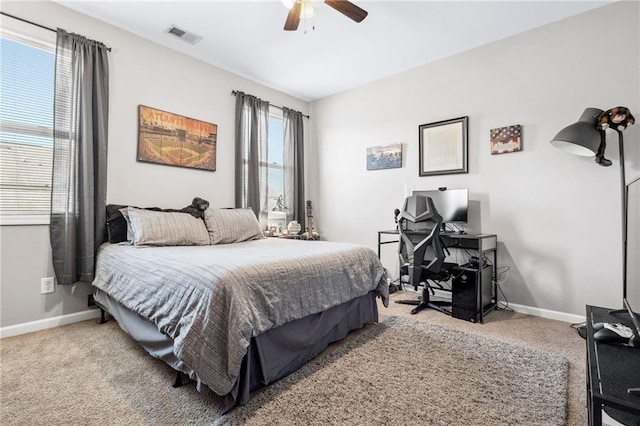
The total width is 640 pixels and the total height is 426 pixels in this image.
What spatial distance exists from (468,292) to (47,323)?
3.63 m

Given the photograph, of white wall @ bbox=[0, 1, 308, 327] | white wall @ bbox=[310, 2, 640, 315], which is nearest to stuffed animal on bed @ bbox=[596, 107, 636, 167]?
white wall @ bbox=[310, 2, 640, 315]

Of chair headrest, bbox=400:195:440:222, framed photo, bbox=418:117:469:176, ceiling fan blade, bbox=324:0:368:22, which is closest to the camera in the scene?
ceiling fan blade, bbox=324:0:368:22

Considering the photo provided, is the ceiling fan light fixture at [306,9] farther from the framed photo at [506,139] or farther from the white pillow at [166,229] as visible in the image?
the framed photo at [506,139]

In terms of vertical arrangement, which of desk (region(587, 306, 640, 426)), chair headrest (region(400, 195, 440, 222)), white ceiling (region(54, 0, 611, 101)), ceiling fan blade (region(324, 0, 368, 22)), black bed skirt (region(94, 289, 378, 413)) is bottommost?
black bed skirt (region(94, 289, 378, 413))

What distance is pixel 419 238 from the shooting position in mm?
2762

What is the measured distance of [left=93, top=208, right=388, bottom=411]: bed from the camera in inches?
53.7

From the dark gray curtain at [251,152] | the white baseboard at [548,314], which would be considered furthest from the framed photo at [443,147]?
the dark gray curtain at [251,152]

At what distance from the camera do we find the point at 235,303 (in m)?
1.39

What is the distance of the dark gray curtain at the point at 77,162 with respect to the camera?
8.15 feet

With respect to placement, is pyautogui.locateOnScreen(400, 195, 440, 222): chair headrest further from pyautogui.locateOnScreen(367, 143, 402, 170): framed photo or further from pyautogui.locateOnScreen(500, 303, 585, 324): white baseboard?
pyautogui.locateOnScreen(500, 303, 585, 324): white baseboard

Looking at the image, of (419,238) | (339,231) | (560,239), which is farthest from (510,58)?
(339,231)

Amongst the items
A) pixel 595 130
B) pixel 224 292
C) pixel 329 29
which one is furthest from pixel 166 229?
pixel 595 130

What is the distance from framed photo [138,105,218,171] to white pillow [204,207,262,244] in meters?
0.74

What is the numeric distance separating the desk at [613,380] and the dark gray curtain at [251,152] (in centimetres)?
339
